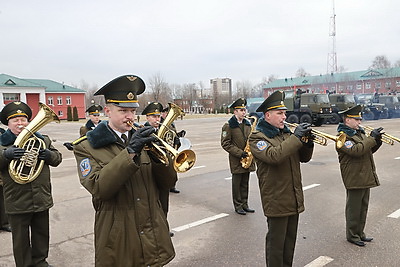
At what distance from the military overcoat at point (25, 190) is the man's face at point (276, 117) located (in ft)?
8.65

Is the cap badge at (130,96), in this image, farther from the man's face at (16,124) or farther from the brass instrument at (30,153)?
the man's face at (16,124)

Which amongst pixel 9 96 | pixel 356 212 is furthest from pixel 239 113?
pixel 9 96

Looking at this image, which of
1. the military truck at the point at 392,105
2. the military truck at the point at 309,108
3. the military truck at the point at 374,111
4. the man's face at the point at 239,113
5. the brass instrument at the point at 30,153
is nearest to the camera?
the brass instrument at the point at 30,153

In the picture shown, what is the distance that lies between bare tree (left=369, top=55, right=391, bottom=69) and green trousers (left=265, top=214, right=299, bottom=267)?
79.5 meters

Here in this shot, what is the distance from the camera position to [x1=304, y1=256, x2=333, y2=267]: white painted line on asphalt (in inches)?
162

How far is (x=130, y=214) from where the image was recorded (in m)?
2.48

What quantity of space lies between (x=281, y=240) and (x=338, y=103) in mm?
24661

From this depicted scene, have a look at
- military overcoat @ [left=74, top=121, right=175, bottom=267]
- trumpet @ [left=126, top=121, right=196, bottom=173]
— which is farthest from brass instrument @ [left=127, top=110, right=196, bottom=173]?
military overcoat @ [left=74, top=121, right=175, bottom=267]

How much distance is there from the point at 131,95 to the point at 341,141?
2926mm

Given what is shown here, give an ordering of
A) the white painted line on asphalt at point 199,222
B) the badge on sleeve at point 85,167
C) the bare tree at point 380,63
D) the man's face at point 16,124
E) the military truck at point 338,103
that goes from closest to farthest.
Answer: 1. the badge on sleeve at point 85,167
2. the man's face at point 16,124
3. the white painted line on asphalt at point 199,222
4. the military truck at point 338,103
5. the bare tree at point 380,63

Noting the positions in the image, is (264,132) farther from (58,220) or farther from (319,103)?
(319,103)

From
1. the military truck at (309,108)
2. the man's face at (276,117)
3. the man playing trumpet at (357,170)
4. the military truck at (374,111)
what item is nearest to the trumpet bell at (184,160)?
the man's face at (276,117)

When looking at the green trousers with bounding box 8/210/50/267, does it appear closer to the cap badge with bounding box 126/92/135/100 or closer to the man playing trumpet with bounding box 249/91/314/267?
the cap badge with bounding box 126/92/135/100

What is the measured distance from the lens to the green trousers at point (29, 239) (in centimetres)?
394
